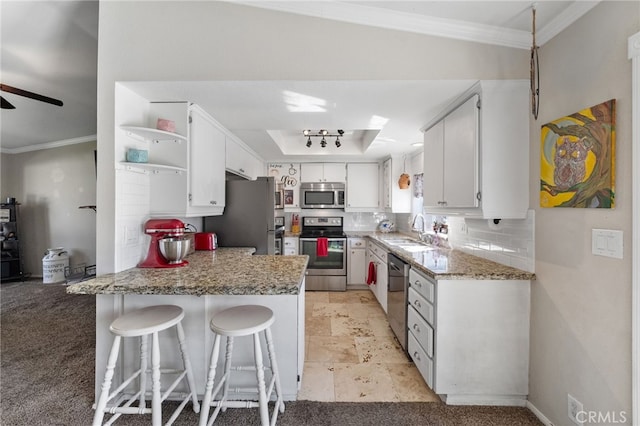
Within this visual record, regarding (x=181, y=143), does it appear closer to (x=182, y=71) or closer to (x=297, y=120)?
(x=182, y=71)

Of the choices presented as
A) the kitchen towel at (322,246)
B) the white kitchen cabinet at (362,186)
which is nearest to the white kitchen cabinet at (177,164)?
the kitchen towel at (322,246)

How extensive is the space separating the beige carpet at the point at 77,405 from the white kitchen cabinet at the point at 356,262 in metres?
2.38

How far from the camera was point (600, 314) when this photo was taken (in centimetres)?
126

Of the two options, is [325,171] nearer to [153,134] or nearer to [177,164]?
[177,164]

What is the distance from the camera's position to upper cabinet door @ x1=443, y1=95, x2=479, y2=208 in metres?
1.79

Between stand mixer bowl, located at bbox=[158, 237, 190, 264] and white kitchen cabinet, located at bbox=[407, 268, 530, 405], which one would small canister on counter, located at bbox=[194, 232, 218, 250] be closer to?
stand mixer bowl, located at bbox=[158, 237, 190, 264]

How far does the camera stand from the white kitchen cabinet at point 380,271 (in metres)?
3.12

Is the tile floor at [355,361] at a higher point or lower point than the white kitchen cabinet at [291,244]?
lower

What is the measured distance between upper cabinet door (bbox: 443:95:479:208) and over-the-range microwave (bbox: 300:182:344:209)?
92.4 inches

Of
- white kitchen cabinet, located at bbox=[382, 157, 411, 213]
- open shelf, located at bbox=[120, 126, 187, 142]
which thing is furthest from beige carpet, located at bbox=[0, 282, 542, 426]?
white kitchen cabinet, located at bbox=[382, 157, 411, 213]

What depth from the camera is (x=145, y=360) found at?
5.05 ft

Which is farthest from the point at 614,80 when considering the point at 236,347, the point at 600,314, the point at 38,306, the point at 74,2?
the point at 38,306

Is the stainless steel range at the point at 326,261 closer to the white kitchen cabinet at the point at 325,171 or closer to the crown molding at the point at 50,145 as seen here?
the white kitchen cabinet at the point at 325,171

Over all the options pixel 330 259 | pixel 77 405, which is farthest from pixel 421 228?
pixel 77 405
